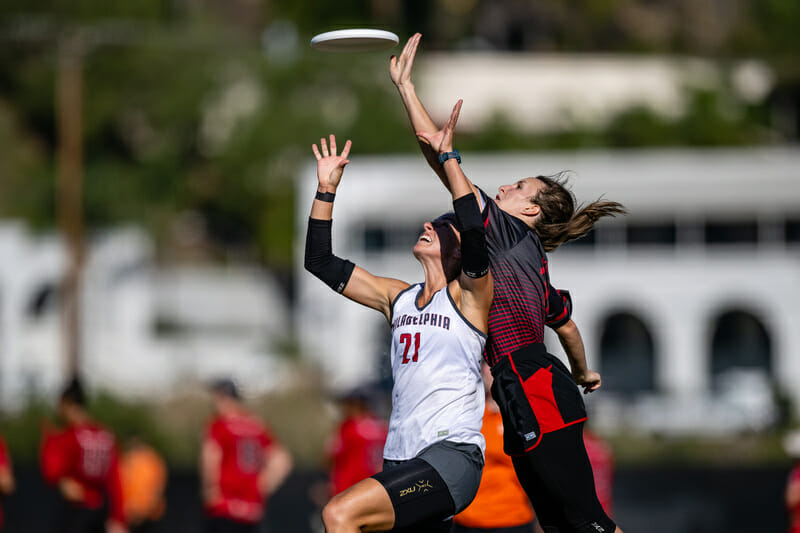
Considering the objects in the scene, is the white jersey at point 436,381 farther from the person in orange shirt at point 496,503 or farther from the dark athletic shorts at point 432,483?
the person in orange shirt at point 496,503

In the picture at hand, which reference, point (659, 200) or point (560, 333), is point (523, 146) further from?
point (560, 333)

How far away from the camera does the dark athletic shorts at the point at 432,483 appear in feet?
17.0

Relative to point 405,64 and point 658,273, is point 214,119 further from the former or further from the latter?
point 405,64

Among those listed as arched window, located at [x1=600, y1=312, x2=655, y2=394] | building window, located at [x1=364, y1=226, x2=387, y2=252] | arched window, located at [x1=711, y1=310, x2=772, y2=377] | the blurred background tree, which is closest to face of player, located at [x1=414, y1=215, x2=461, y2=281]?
building window, located at [x1=364, y1=226, x2=387, y2=252]

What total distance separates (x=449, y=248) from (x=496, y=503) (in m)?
2.83

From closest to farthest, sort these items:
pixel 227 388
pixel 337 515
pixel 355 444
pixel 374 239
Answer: pixel 337 515 → pixel 227 388 → pixel 355 444 → pixel 374 239

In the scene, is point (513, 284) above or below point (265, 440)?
above

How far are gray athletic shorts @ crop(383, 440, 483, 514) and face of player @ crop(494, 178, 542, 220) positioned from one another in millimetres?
1154

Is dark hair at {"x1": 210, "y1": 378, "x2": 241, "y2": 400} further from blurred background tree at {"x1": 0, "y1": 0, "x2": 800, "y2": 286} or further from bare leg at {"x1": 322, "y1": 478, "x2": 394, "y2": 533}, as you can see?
blurred background tree at {"x1": 0, "y1": 0, "x2": 800, "y2": 286}

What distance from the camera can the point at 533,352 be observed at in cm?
548

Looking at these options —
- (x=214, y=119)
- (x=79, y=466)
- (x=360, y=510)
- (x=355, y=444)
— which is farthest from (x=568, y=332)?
(x=214, y=119)

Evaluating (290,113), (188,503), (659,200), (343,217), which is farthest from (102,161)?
(188,503)

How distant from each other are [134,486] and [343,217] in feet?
95.6

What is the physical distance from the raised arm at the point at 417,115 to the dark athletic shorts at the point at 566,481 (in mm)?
1264
